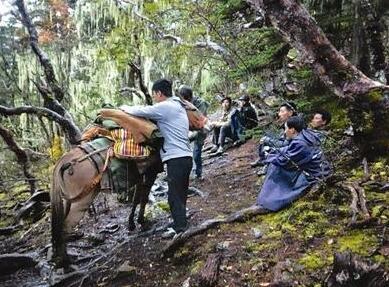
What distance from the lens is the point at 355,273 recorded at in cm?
348

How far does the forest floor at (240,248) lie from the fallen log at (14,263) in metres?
0.11

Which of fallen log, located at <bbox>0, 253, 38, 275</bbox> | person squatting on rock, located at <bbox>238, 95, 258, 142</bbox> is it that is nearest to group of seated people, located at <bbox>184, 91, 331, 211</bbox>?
fallen log, located at <bbox>0, 253, 38, 275</bbox>

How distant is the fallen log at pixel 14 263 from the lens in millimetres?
6086

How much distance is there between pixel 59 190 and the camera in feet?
17.1

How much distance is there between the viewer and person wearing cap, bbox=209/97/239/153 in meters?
11.9

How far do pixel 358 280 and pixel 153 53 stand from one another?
11.4 m

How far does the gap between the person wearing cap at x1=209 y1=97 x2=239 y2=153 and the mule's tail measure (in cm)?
691

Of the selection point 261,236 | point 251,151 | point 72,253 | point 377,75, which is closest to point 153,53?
point 251,151

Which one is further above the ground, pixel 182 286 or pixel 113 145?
pixel 113 145

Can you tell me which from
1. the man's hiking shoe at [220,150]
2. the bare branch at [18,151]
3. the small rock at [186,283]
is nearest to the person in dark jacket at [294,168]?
the small rock at [186,283]

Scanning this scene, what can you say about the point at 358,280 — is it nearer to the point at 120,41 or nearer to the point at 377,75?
the point at 377,75

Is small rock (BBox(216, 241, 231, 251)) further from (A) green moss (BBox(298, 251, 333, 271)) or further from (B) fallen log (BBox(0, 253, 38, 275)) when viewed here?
(B) fallen log (BBox(0, 253, 38, 275))

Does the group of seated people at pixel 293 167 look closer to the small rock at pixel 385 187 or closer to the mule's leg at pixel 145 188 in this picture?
the small rock at pixel 385 187

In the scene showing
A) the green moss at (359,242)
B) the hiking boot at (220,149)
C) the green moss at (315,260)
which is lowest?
the hiking boot at (220,149)
